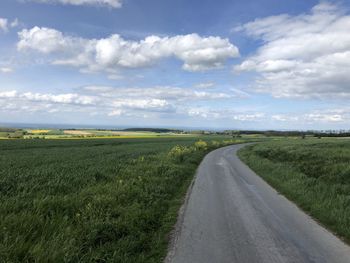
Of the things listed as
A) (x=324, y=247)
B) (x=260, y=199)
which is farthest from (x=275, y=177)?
(x=324, y=247)

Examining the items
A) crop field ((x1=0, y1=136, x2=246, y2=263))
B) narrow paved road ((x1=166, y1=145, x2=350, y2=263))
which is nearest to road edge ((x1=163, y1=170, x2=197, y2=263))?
narrow paved road ((x1=166, y1=145, x2=350, y2=263))

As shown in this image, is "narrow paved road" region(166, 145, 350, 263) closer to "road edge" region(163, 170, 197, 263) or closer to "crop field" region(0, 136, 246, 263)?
"road edge" region(163, 170, 197, 263)

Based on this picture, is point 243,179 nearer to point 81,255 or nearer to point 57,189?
point 57,189

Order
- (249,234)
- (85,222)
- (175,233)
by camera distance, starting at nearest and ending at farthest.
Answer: (85,222) < (249,234) < (175,233)

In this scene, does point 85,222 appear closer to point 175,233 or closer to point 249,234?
point 175,233

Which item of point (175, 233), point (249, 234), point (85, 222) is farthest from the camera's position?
point (175, 233)

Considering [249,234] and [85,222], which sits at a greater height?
[85,222]

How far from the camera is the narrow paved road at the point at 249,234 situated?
6.72 meters

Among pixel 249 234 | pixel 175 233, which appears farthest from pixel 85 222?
pixel 249 234

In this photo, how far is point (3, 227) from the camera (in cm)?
674

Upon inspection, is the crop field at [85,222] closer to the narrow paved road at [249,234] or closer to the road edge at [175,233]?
the road edge at [175,233]

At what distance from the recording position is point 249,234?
8.20 metres

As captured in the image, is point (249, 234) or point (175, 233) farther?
point (175, 233)

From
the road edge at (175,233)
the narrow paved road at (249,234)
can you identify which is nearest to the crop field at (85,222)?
the road edge at (175,233)
